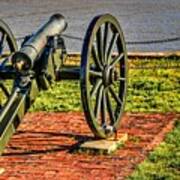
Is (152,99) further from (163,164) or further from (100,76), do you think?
(163,164)

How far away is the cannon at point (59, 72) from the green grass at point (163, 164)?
562mm

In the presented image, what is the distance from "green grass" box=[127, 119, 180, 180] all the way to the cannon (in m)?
0.56

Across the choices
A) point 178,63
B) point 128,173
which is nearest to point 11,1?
point 178,63

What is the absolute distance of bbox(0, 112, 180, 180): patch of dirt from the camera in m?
7.64

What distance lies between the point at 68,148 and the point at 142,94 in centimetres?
307

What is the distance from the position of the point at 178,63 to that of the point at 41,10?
12.7 m

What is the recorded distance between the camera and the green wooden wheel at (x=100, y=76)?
766 centimetres

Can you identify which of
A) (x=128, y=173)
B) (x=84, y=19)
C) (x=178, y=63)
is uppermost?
(x=84, y=19)

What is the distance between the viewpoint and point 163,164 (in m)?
7.83

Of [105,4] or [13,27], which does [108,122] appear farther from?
[105,4]

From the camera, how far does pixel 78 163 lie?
793 cm

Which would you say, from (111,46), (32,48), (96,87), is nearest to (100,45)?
(111,46)

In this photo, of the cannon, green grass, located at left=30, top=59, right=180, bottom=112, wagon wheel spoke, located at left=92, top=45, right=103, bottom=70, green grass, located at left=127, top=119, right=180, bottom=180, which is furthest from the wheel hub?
green grass, located at left=30, top=59, right=180, bottom=112

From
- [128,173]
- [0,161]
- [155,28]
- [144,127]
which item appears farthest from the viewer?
[155,28]
